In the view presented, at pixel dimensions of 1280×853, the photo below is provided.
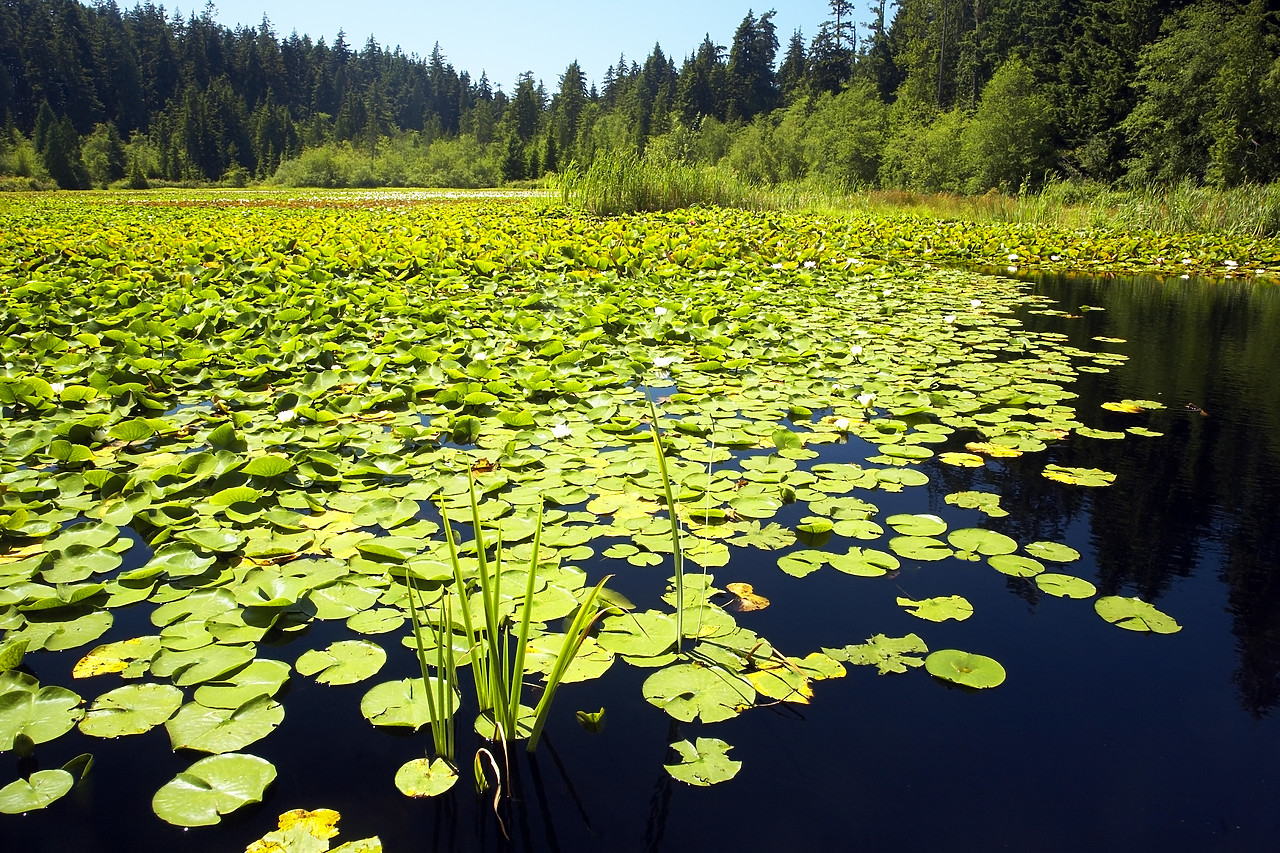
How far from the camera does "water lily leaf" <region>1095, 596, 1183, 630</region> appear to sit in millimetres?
1555

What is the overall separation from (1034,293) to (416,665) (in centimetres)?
639

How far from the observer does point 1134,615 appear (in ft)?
5.22

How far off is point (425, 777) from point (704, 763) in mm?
442

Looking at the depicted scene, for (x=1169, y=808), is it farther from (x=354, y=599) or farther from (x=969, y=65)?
(x=969, y=65)

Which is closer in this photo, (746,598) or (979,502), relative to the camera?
(746,598)

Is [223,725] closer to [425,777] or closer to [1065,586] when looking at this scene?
[425,777]

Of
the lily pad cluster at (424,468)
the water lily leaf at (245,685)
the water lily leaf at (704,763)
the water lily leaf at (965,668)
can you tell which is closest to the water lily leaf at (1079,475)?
the lily pad cluster at (424,468)

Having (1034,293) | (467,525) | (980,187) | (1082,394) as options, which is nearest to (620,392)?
(467,525)

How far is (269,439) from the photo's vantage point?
248 cm

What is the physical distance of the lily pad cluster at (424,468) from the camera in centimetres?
139

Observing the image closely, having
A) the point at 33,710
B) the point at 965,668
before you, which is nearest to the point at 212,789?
the point at 33,710

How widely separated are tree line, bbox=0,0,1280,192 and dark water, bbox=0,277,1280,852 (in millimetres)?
11932

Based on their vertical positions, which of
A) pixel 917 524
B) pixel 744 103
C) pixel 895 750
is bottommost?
pixel 895 750

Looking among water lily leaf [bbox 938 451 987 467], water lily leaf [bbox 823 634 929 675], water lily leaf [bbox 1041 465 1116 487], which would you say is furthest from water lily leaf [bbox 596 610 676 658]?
water lily leaf [bbox 1041 465 1116 487]
